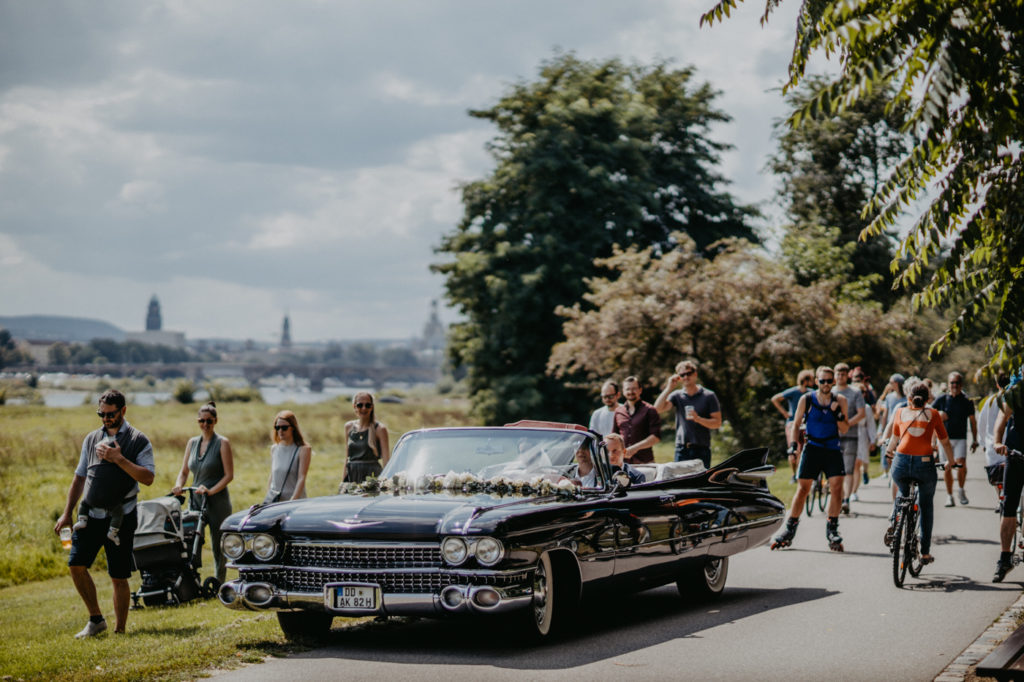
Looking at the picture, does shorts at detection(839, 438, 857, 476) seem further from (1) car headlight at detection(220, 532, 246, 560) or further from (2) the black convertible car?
Result: (1) car headlight at detection(220, 532, 246, 560)

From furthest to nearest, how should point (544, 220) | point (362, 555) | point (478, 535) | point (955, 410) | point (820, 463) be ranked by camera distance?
1. point (544, 220)
2. point (955, 410)
3. point (820, 463)
4. point (362, 555)
5. point (478, 535)

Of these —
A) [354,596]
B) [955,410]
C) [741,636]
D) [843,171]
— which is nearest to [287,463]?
[354,596]

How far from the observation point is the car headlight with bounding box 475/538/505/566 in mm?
7684

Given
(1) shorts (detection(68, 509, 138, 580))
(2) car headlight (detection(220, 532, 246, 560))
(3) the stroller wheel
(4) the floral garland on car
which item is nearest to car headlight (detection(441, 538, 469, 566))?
(4) the floral garland on car

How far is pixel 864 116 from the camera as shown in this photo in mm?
55844

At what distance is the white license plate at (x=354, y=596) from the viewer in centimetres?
780

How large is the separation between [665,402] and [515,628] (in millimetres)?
7075

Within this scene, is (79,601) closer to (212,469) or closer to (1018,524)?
(212,469)

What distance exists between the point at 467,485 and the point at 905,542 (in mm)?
4599

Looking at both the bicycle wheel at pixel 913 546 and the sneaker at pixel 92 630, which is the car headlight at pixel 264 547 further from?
the bicycle wheel at pixel 913 546

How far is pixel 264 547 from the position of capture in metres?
8.23

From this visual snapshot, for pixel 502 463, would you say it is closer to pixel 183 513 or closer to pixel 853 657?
pixel 853 657

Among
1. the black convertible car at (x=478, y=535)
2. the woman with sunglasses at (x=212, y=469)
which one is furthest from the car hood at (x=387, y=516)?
the woman with sunglasses at (x=212, y=469)

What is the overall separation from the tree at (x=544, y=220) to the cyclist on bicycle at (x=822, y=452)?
3045 cm
